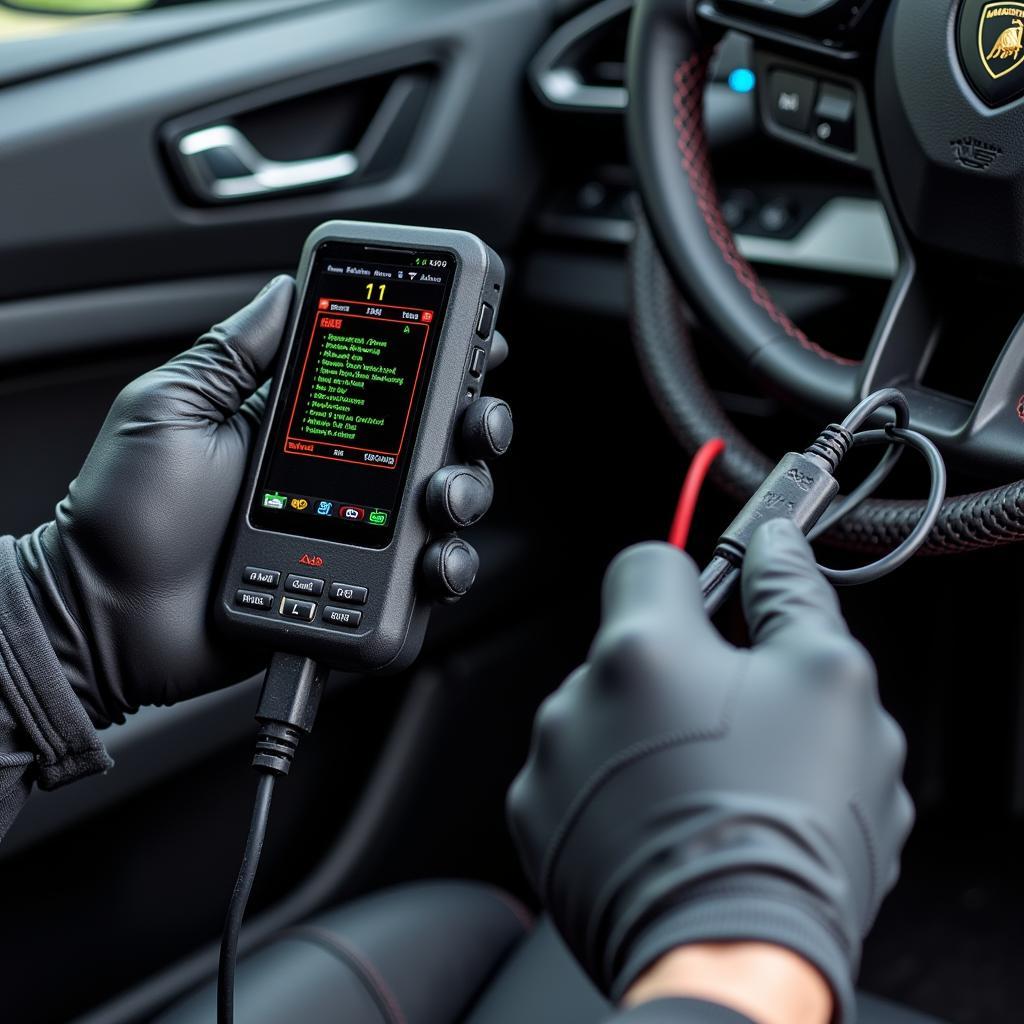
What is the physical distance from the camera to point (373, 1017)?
32.8 inches

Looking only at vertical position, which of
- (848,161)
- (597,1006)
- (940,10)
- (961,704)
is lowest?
(961,704)

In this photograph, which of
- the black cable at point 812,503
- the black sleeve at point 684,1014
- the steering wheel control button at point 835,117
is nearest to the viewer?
the black sleeve at point 684,1014

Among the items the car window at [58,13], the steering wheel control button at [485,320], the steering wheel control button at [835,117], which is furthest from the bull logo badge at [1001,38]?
the car window at [58,13]

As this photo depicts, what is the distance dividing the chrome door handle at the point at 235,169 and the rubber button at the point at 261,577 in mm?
491

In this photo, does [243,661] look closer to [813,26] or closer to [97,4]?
[813,26]

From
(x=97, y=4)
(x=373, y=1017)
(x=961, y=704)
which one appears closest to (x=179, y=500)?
(x=373, y=1017)

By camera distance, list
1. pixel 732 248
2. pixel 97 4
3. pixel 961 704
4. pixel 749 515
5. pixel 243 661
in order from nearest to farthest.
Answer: pixel 749 515 → pixel 243 661 → pixel 732 248 → pixel 97 4 → pixel 961 704

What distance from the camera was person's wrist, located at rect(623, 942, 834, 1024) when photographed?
1.47 feet

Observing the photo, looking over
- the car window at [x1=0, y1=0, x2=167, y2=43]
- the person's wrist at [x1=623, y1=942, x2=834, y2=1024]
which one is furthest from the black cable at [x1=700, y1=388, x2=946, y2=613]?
the car window at [x1=0, y1=0, x2=167, y2=43]

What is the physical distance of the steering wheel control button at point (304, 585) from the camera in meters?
0.84

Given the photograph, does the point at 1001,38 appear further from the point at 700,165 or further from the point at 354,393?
the point at 354,393

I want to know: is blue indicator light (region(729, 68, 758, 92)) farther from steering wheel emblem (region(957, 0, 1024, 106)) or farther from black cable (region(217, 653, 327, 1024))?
→ black cable (region(217, 653, 327, 1024))

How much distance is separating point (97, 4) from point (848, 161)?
2.80ft

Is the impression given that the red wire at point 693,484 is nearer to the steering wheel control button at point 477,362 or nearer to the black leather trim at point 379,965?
the steering wheel control button at point 477,362
